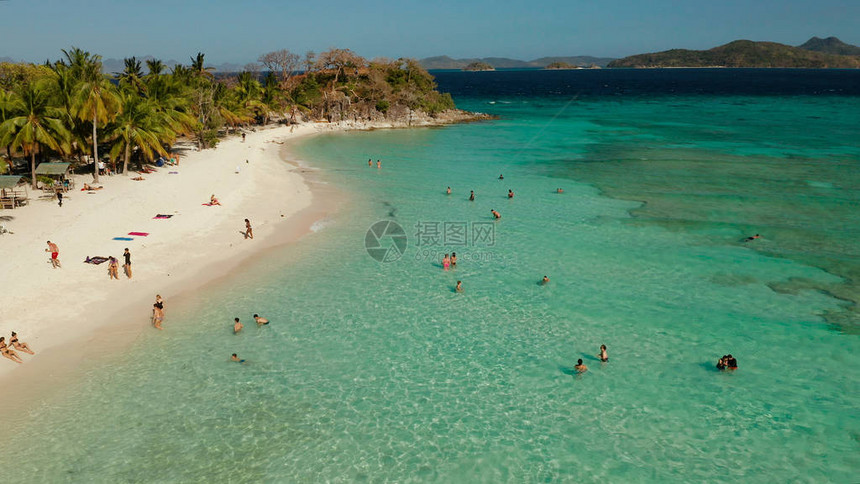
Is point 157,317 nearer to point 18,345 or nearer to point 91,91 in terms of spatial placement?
point 18,345

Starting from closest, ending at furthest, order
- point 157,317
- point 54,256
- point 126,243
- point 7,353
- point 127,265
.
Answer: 1. point 7,353
2. point 157,317
3. point 54,256
4. point 127,265
5. point 126,243

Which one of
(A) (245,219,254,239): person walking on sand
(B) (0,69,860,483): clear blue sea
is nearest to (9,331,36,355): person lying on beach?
(B) (0,69,860,483): clear blue sea

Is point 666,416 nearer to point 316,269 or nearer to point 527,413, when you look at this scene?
point 527,413

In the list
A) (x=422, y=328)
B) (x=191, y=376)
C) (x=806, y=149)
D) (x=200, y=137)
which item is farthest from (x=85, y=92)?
(x=806, y=149)

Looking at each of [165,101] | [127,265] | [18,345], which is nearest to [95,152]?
[165,101]

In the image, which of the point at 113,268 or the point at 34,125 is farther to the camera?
the point at 34,125

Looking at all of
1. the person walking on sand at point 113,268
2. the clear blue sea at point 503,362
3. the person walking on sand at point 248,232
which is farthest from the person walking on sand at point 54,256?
the person walking on sand at point 248,232

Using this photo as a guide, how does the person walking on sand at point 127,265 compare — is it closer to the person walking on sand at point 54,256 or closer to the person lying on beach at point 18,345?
the person walking on sand at point 54,256
